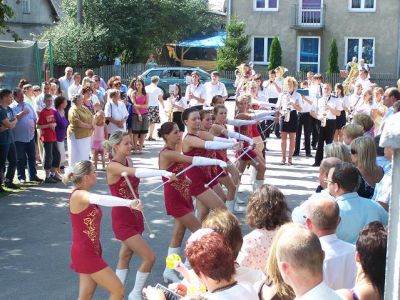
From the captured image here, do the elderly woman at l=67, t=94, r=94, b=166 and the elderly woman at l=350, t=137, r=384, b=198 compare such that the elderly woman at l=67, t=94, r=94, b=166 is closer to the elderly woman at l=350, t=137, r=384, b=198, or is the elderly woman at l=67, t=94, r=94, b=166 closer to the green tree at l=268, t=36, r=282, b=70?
the elderly woman at l=350, t=137, r=384, b=198

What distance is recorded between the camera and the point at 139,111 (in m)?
17.5

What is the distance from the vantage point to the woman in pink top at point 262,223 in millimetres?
5238

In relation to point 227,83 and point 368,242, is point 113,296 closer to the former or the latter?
point 368,242

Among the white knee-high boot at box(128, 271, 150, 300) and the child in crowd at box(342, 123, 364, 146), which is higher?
the child in crowd at box(342, 123, 364, 146)

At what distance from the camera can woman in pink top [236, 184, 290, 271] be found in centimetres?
524

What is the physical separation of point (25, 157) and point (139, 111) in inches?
175

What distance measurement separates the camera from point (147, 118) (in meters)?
17.8

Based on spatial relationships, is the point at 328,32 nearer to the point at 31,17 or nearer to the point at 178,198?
the point at 31,17

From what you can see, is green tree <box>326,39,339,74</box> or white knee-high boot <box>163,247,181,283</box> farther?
green tree <box>326,39,339,74</box>

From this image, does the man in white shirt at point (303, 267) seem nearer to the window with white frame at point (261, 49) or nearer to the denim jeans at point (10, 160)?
the denim jeans at point (10, 160)

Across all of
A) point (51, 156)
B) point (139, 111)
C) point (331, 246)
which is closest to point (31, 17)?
point (139, 111)

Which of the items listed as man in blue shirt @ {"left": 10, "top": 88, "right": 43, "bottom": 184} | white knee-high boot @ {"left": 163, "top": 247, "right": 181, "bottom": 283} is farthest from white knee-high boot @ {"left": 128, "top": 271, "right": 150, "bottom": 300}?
man in blue shirt @ {"left": 10, "top": 88, "right": 43, "bottom": 184}

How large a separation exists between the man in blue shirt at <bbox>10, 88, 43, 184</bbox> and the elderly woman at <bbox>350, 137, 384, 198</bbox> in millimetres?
7894

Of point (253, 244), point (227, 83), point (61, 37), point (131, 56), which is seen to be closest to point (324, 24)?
point (227, 83)
